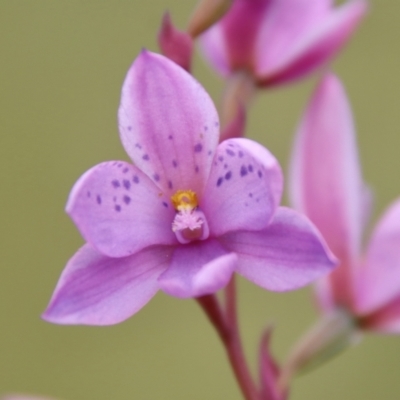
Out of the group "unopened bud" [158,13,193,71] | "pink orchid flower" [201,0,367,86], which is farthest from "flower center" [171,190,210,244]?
"pink orchid flower" [201,0,367,86]

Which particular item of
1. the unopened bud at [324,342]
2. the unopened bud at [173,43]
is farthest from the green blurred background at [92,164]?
the unopened bud at [173,43]

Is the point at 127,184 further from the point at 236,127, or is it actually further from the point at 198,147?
the point at 236,127

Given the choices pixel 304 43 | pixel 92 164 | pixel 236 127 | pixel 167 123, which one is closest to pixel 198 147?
pixel 167 123

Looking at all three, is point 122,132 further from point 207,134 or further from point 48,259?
point 48,259

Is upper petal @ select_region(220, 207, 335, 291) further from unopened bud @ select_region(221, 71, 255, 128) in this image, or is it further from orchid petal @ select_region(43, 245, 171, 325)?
unopened bud @ select_region(221, 71, 255, 128)

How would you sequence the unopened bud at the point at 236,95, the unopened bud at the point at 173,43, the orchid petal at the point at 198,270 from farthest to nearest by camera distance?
the unopened bud at the point at 236,95 → the unopened bud at the point at 173,43 → the orchid petal at the point at 198,270

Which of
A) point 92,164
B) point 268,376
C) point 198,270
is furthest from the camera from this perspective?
point 92,164

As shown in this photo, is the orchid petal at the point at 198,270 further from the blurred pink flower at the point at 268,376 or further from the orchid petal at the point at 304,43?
the orchid petal at the point at 304,43
